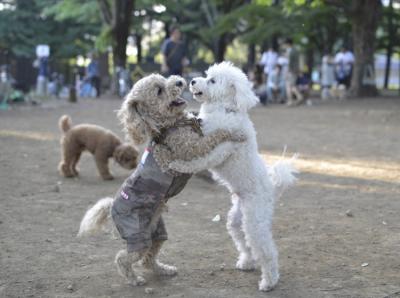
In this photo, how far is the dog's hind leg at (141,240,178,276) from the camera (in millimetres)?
4309

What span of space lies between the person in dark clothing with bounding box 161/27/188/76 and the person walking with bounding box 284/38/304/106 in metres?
8.83

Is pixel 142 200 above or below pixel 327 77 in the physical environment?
below

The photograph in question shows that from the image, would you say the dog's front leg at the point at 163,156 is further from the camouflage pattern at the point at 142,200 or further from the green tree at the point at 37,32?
the green tree at the point at 37,32

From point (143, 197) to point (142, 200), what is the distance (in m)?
0.02

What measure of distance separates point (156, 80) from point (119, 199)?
899 millimetres

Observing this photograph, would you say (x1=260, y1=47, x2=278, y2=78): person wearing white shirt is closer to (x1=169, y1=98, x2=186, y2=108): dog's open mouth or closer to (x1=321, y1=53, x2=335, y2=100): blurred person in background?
(x1=321, y1=53, x2=335, y2=100): blurred person in background

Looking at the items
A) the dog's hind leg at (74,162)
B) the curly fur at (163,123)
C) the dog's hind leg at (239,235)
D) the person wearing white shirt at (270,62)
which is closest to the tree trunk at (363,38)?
the person wearing white shirt at (270,62)

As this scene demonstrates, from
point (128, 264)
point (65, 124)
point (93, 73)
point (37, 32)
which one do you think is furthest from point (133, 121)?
point (37, 32)

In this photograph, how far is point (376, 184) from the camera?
7.36 metres

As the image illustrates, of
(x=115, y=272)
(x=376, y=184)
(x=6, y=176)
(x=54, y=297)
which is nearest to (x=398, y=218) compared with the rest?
(x=376, y=184)

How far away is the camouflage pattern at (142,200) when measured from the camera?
3.96m

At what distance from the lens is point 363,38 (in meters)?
22.2

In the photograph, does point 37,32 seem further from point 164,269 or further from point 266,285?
point 266,285

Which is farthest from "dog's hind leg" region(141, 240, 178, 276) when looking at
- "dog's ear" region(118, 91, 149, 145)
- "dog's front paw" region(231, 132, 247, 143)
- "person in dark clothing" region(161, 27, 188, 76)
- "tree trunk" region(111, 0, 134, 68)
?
"tree trunk" region(111, 0, 134, 68)
